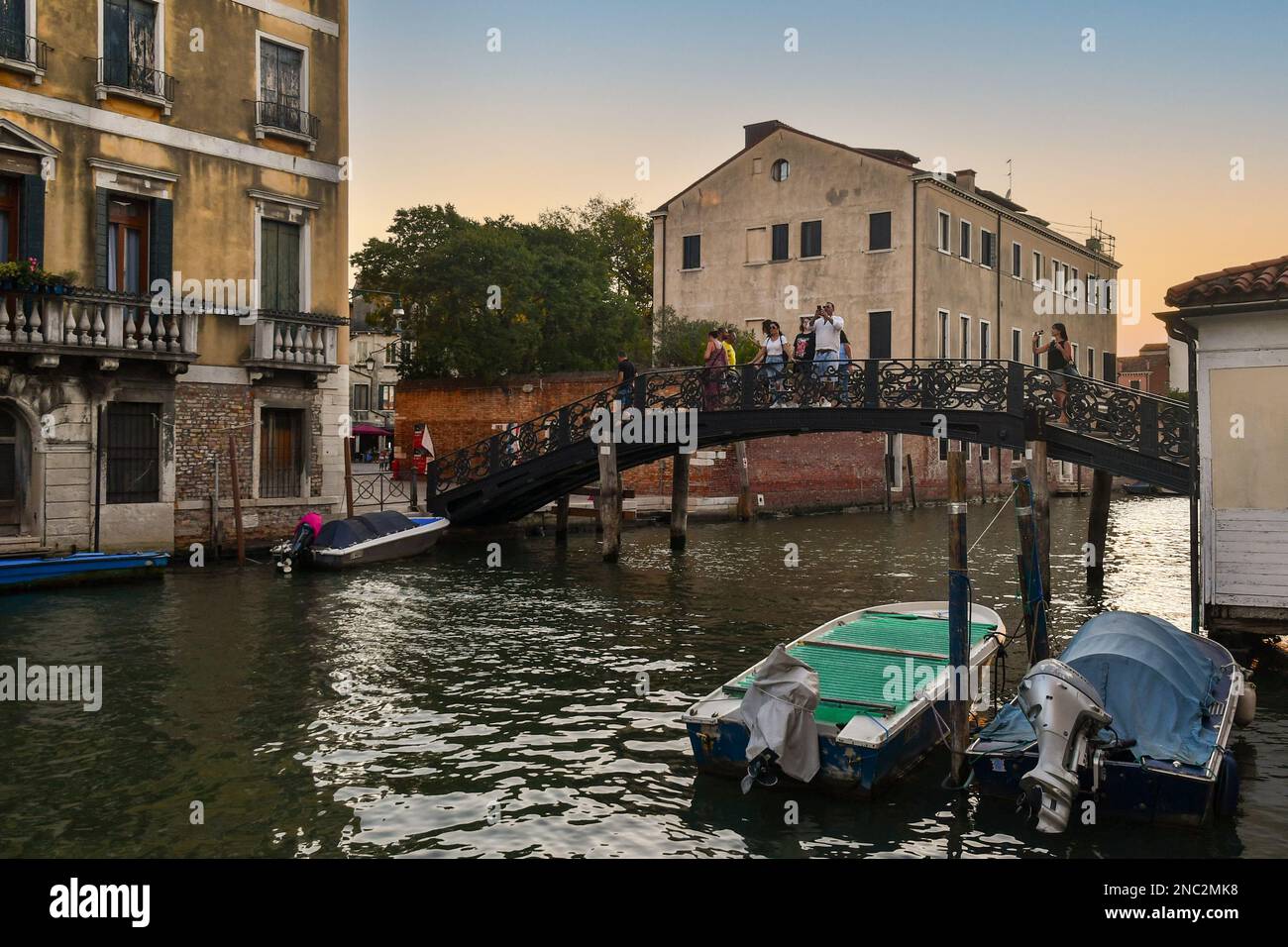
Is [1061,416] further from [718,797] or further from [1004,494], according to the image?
[1004,494]

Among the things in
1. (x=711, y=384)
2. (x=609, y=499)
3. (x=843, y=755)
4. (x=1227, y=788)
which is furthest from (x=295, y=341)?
(x=1227, y=788)

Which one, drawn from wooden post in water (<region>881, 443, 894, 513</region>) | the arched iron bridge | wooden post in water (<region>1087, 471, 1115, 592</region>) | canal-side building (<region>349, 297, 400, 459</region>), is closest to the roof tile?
the arched iron bridge

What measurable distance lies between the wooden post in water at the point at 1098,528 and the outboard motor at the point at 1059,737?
10.7 m

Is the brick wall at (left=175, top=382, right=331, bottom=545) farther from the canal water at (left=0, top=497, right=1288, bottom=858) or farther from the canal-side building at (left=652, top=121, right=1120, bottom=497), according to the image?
the canal-side building at (left=652, top=121, right=1120, bottom=497)

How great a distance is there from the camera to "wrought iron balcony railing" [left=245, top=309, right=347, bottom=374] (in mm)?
18797

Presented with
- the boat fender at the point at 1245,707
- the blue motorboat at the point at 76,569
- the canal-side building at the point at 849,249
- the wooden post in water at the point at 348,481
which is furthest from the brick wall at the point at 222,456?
the canal-side building at the point at 849,249

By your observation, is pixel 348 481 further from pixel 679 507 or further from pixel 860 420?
pixel 860 420

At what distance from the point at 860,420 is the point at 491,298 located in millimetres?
13765

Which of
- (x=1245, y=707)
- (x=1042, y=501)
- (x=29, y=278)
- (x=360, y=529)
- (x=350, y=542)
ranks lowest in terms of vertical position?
(x=1245, y=707)

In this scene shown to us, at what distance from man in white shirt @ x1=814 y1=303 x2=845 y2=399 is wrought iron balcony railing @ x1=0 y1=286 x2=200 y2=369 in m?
9.66

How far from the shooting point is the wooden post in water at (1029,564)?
9.50m

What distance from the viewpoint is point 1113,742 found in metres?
7.07

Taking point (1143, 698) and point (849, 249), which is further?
point (849, 249)
